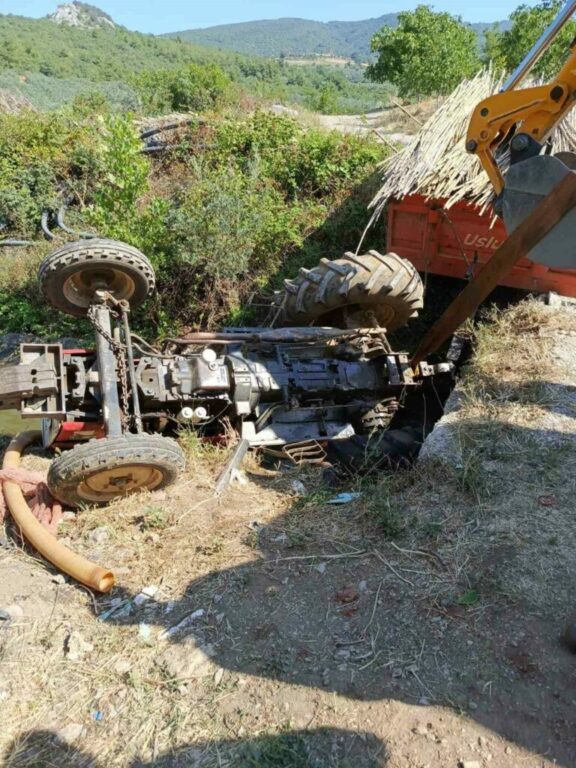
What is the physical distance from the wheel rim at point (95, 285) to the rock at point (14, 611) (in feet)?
8.24

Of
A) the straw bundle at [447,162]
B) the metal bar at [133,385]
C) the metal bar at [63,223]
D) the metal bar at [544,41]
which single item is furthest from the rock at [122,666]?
the metal bar at [63,223]

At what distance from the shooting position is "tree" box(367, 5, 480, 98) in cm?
1853

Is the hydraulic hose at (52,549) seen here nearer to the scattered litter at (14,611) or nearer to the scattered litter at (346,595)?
the scattered litter at (14,611)

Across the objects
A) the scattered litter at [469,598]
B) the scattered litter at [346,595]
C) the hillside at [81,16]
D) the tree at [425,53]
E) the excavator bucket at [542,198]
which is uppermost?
the hillside at [81,16]

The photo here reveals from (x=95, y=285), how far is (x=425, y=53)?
18.7 m

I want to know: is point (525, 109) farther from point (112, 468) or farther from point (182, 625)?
point (182, 625)

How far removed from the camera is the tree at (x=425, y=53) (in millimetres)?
18531

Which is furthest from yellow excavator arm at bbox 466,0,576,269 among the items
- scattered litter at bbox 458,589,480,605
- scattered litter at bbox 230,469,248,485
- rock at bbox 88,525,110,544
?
rock at bbox 88,525,110,544

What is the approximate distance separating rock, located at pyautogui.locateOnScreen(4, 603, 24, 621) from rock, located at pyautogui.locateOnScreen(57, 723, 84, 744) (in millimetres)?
772

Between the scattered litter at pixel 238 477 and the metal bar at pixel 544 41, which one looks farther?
the scattered litter at pixel 238 477

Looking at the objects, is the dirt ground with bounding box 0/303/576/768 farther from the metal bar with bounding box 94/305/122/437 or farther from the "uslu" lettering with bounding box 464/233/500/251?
the "uslu" lettering with bounding box 464/233/500/251

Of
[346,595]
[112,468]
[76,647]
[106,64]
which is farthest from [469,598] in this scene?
[106,64]

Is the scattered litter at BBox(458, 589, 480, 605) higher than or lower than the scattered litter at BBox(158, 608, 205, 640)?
higher

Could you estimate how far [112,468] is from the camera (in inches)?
144
